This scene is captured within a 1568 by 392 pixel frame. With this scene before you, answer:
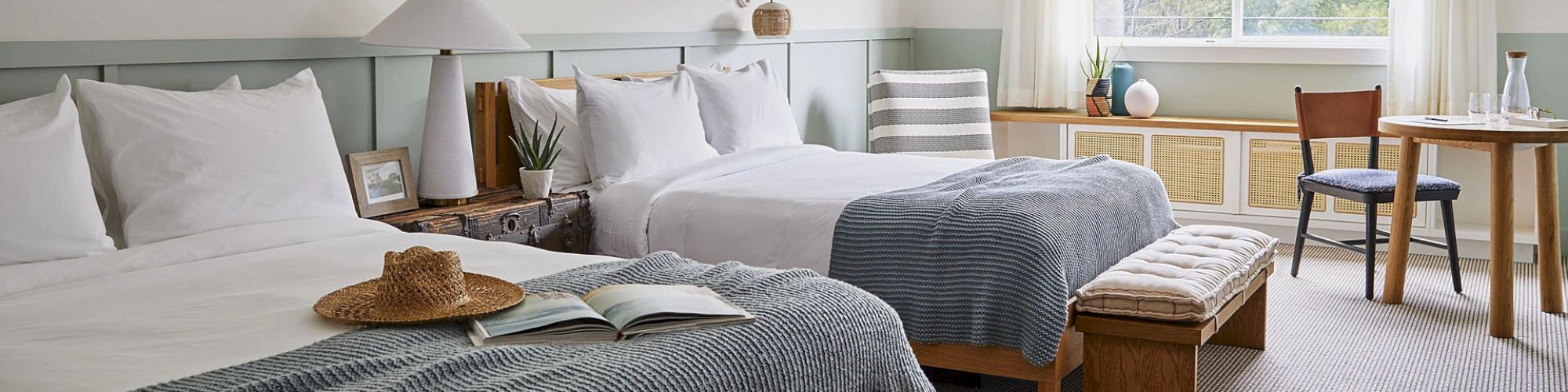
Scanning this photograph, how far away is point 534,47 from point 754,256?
3.67 ft

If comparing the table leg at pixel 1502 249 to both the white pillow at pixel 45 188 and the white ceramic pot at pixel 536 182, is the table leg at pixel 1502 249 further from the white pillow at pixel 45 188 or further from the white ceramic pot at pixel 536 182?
the white pillow at pixel 45 188

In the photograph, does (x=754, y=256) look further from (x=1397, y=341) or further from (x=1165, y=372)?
(x=1397, y=341)

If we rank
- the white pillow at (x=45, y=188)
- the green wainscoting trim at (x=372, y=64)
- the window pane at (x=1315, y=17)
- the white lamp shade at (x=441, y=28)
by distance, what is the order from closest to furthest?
the white pillow at (x=45, y=188) → the green wainscoting trim at (x=372, y=64) → the white lamp shade at (x=441, y=28) → the window pane at (x=1315, y=17)

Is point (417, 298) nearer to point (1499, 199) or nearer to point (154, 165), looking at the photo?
point (154, 165)

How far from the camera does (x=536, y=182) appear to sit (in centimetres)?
342

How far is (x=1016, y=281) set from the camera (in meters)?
2.79

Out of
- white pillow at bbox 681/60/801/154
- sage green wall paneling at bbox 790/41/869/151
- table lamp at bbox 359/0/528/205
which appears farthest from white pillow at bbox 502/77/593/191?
sage green wall paneling at bbox 790/41/869/151

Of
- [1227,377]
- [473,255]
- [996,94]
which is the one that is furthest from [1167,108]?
[473,255]

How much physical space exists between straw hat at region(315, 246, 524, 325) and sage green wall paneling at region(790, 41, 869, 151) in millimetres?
3457

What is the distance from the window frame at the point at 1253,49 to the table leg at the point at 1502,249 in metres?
1.69

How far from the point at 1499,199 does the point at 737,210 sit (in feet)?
7.33

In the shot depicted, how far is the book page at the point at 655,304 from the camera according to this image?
182 centimetres

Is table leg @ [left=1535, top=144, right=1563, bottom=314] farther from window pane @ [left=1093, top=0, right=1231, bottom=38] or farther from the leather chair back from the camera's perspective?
window pane @ [left=1093, top=0, right=1231, bottom=38]

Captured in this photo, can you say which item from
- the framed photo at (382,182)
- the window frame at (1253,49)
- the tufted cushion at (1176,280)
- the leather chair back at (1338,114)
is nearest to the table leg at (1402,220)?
the leather chair back at (1338,114)
